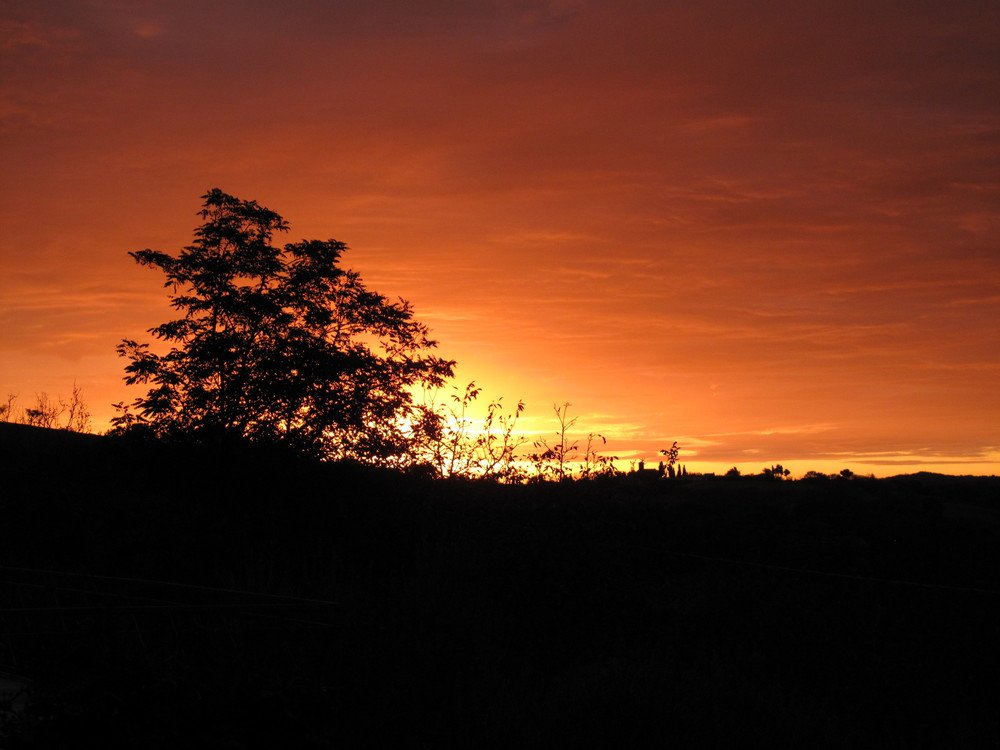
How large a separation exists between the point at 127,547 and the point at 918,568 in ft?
37.0

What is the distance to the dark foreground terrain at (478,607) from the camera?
7035mm

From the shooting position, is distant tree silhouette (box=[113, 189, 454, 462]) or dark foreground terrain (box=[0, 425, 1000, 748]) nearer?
dark foreground terrain (box=[0, 425, 1000, 748])

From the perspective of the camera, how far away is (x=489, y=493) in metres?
15.5

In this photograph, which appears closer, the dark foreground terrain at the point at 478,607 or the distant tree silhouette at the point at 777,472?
the dark foreground terrain at the point at 478,607

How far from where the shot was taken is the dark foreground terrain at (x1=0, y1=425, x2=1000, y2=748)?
7.04 meters

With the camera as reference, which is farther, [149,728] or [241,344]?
[241,344]

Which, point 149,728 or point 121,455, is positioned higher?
point 121,455

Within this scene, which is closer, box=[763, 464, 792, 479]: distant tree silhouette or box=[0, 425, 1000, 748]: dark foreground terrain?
box=[0, 425, 1000, 748]: dark foreground terrain

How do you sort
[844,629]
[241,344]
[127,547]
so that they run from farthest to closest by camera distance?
[241,344], [127,547], [844,629]

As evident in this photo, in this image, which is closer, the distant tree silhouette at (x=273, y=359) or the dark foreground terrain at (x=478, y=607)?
the dark foreground terrain at (x=478, y=607)

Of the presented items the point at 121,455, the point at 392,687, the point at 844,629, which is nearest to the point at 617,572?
the point at 844,629

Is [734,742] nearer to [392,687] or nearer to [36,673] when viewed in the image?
[392,687]

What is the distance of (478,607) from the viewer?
35.1 ft

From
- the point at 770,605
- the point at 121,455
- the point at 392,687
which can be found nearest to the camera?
the point at 392,687
